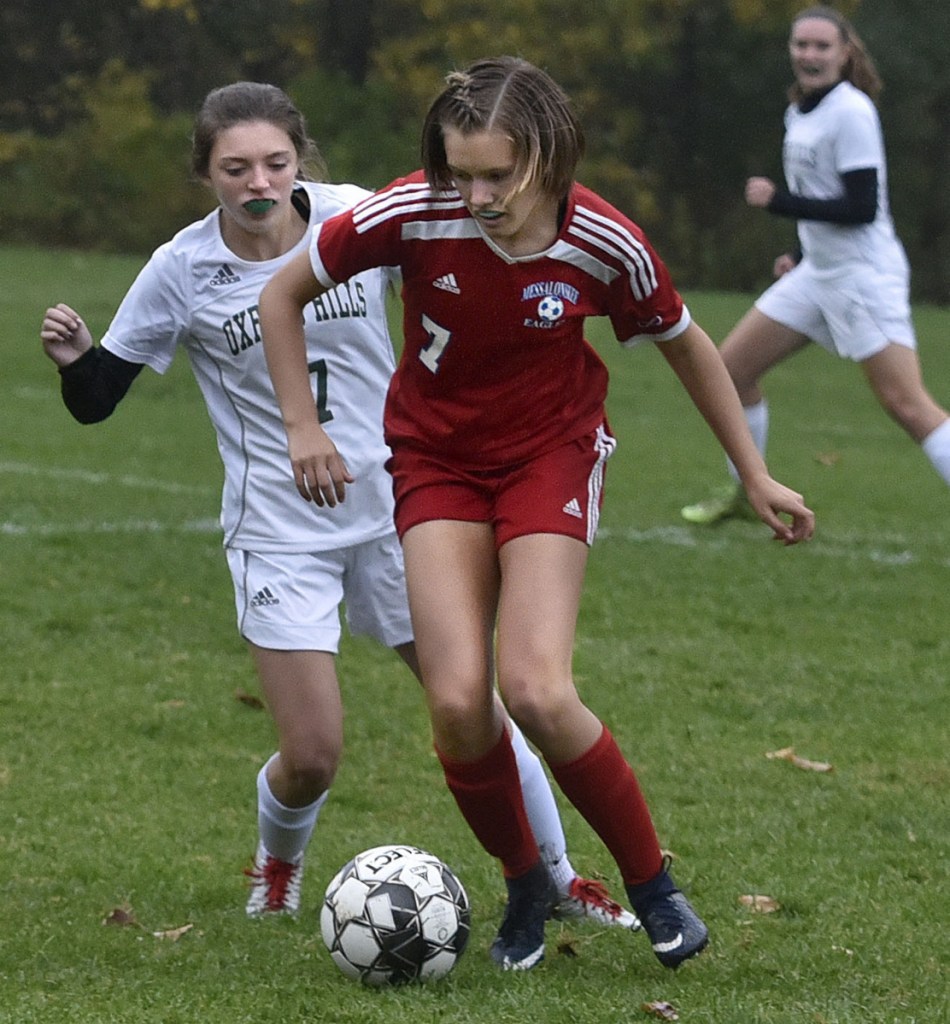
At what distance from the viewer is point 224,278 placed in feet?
14.7

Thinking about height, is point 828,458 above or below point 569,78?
below

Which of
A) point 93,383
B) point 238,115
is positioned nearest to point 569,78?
point 238,115

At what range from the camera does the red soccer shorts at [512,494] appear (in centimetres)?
397

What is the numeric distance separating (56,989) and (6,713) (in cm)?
254

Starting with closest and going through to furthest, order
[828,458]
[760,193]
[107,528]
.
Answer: [760,193] → [107,528] → [828,458]

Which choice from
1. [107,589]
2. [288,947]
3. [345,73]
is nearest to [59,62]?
[345,73]

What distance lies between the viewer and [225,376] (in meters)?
4.54

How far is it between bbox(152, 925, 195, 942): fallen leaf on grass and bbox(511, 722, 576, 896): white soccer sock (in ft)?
2.71

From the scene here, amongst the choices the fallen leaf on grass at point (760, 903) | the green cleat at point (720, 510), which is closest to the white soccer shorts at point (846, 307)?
the green cleat at point (720, 510)

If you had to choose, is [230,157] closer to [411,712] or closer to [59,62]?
[411,712]

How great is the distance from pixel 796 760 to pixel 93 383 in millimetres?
2599

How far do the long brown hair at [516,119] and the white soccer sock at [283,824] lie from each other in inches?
60.7

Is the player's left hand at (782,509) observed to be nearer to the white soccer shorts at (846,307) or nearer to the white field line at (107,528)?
the white soccer shorts at (846,307)

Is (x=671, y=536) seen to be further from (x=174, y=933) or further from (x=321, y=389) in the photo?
(x=174, y=933)
